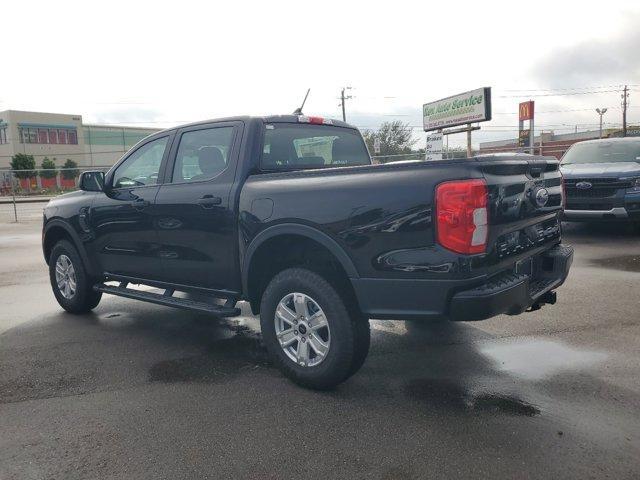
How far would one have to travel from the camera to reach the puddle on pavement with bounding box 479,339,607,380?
3938mm

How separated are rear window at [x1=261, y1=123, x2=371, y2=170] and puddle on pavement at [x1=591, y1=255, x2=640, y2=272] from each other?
14.2 ft

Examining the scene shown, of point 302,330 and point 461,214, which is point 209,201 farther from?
point 461,214

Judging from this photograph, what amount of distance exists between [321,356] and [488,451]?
120 centimetres

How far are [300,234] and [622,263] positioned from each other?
6.10 m

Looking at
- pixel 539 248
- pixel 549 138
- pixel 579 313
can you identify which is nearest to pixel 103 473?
pixel 539 248

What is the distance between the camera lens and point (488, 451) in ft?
9.31

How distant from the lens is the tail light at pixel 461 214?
9.65ft

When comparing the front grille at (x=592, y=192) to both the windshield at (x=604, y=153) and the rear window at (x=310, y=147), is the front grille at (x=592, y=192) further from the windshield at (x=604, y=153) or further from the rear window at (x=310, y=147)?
the rear window at (x=310, y=147)

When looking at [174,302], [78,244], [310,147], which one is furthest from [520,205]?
[78,244]

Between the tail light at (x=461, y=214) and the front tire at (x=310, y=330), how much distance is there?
859 mm

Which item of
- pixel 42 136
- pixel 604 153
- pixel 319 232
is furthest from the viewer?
pixel 42 136

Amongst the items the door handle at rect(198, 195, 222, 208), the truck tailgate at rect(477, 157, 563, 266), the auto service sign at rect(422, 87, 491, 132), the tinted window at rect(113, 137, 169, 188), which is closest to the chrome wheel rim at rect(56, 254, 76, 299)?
the tinted window at rect(113, 137, 169, 188)

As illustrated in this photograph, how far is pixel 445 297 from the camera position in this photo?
3.04 metres

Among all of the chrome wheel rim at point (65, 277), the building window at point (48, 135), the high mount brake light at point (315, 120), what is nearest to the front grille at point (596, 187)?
the high mount brake light at point (315, 120)
